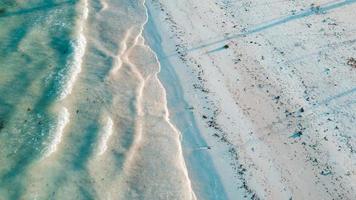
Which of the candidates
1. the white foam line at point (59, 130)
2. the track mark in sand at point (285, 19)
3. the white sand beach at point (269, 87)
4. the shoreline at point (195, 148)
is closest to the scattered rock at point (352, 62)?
the white sand beach at point (269, 87)

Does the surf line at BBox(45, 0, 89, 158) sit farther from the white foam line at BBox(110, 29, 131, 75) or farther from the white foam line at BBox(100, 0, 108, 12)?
the white foam line at BBox(110, 29, 131, 75)

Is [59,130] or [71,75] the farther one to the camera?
[71,75]

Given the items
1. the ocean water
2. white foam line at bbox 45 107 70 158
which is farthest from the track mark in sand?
white foam line at bbox 45 107 70 158

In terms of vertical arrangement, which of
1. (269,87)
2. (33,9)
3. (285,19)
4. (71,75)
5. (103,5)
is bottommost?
(33,9)

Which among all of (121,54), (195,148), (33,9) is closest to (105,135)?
(195,148)

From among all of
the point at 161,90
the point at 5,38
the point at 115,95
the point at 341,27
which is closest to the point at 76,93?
the point at 115,95

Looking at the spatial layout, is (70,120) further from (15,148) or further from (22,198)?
(22,198)

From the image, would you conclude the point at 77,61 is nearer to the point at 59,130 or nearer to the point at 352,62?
the point at 59,130
